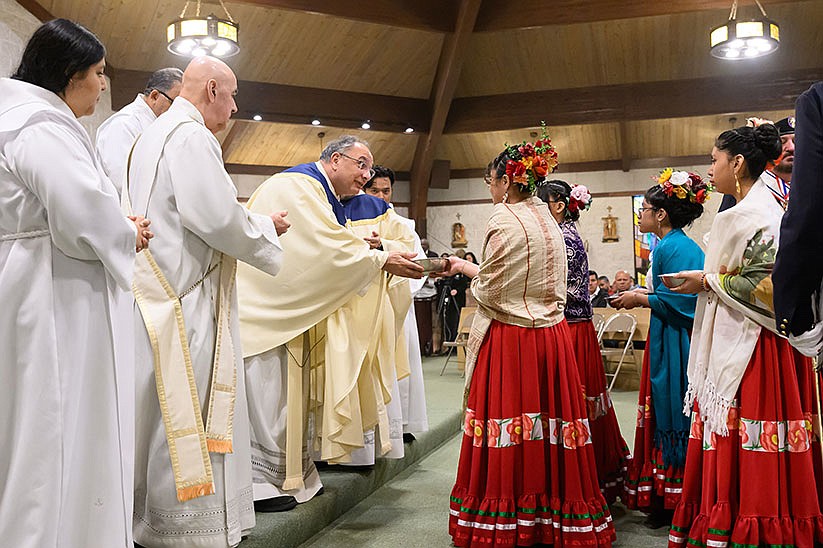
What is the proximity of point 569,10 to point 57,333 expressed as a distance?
25.4 ft

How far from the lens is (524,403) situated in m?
3.09

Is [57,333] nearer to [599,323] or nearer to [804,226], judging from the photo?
[804,226]

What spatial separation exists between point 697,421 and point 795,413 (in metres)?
0.32

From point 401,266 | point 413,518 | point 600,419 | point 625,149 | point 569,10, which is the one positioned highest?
point 569,10

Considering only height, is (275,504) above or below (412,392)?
below

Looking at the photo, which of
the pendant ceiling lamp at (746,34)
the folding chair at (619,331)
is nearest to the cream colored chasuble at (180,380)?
the folding chair at (619,331)

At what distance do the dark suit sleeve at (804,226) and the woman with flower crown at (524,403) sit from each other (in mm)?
1405

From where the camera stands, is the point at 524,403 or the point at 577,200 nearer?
the point at 524,403

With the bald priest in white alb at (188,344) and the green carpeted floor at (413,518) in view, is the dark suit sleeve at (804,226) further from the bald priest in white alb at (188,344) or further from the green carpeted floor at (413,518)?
the green carpeted floor at (413,518)

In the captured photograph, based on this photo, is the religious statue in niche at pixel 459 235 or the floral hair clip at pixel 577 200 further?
the religious statue in niche at pixel 459 235

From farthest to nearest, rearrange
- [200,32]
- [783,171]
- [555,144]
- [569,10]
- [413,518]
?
[555,144]
[569,10]
[200,32]
[413,518]
[783,171]

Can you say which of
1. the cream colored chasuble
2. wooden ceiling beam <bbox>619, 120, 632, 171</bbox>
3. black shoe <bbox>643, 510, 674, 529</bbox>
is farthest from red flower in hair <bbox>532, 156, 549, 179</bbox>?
wooden ceiling beam <bbox>619, 120, 632, 171</bbox>

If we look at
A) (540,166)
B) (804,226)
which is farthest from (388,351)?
(804,226)

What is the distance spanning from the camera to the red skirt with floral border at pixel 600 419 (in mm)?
3764
